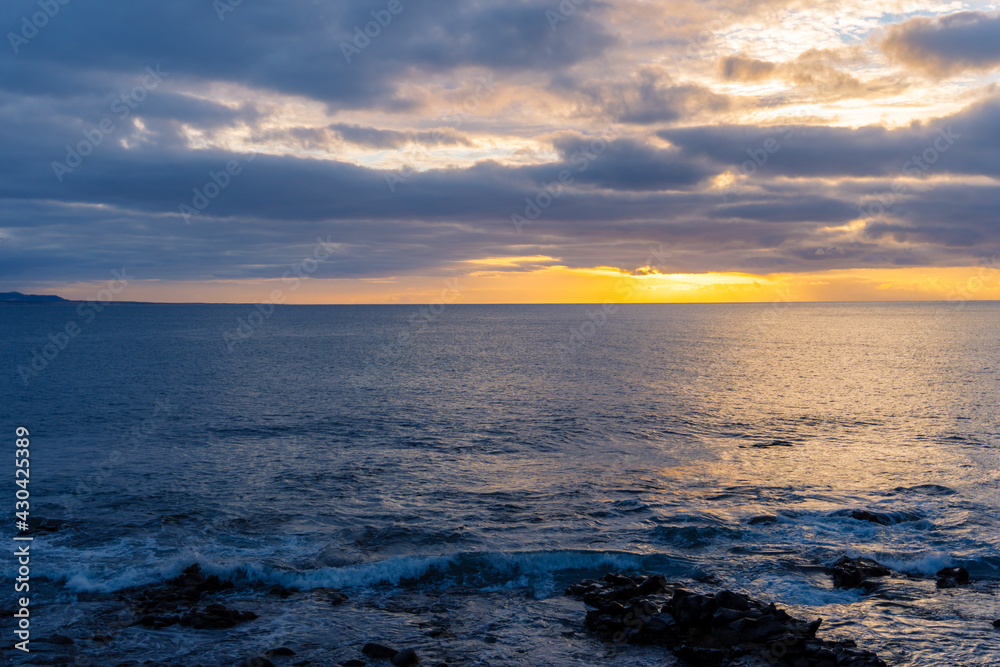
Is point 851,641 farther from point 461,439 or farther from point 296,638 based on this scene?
point 461,439

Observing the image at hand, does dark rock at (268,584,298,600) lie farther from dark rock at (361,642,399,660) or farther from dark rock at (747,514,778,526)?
dark rock at (747,514,778,526)

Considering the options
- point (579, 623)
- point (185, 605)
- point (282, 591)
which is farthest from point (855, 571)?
point (185, 605)

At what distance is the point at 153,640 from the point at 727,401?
2229 inches

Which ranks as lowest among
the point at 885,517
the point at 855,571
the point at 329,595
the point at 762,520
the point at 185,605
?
the point at 329,595

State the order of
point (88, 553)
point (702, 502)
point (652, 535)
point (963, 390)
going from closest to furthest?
point (88, 553) → point (652, 535) → point (702, 502) → point (963, 390)

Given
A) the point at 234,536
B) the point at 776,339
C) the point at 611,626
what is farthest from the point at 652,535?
the point at 776,339

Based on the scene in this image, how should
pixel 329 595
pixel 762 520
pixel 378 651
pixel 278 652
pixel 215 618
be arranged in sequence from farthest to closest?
pixel 762 520
pixel 329 595
pixel 215 618
pixel 278 652
pixel 378 651

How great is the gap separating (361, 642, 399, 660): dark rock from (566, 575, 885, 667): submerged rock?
6036 millimetres

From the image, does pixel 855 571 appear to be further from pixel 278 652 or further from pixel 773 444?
pixel 773 444

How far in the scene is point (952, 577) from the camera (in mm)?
21641

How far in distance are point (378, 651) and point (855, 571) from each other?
1663 cm

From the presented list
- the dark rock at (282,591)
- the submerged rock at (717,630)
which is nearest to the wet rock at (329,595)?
the dark rock at (282,591)

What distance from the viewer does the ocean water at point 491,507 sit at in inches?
739

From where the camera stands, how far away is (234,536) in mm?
26266
